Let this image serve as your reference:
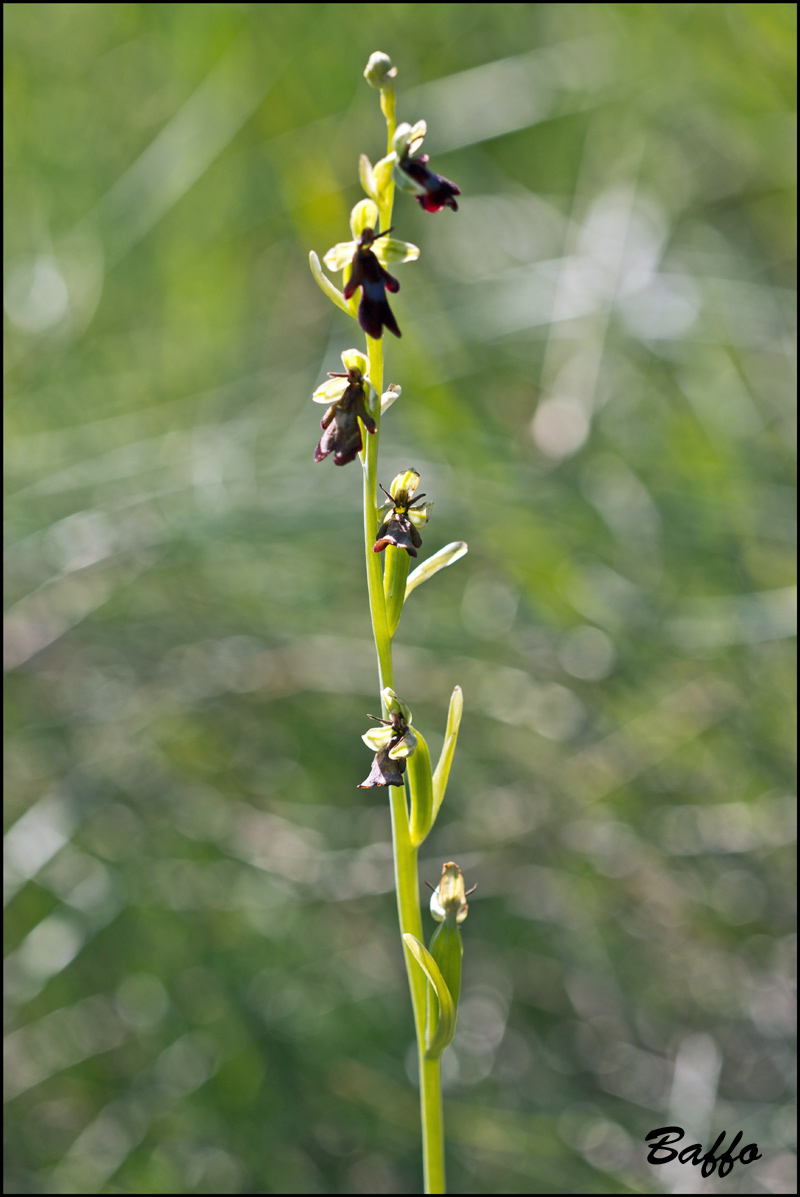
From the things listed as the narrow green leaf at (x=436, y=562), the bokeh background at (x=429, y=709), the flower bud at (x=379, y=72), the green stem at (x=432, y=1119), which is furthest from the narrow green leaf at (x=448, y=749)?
the bokeh background at (x=429, y=709)

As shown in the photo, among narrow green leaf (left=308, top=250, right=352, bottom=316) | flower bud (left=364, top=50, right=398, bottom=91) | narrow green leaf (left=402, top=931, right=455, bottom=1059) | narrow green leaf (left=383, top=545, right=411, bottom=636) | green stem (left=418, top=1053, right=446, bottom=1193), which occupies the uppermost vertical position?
flower bud (left=364, top=50, right=398, bottom=91)

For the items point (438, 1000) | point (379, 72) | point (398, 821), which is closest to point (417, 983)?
point (438, 1000)

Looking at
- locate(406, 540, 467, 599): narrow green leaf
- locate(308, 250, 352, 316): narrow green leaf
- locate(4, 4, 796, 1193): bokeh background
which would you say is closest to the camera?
locate(308, 250, 352, 316): narrow green leaf

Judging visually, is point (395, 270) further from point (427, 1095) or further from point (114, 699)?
point (427, 1095)

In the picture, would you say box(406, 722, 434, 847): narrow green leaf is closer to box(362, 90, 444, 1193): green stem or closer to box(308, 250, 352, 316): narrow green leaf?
box(362, 90, 444, 1193): green stem

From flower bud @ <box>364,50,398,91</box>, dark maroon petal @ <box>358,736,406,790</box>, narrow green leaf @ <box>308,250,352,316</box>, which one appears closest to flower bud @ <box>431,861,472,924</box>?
dark maroon petal @ <box>358,736,406,790</box>

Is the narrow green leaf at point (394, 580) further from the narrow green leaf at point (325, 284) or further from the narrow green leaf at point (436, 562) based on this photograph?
the narrow green leaf at point (325, 284)

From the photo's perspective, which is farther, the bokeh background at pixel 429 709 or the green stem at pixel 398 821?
the bokeh background at pixel 429 709

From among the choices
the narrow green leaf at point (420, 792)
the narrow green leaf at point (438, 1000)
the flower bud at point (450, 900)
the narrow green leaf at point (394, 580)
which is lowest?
the narrow green leaf at point (438, 1000)

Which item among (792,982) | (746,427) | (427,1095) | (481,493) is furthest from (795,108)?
(427,1095)
